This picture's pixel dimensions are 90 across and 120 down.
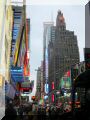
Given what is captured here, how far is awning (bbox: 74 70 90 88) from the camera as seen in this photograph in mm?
6782

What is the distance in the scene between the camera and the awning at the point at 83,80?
678cm

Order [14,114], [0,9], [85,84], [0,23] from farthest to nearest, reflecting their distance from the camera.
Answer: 1. [0,9]
2. [0,23]
3. [14,114]
4. [85,84]

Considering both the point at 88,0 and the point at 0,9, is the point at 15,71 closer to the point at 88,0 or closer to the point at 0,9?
the point at 0,9

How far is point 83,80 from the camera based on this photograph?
7098mm

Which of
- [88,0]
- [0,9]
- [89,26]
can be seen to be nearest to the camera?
[88,0]

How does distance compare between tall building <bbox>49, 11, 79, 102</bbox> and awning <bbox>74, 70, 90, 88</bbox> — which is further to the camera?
tall building <bbox>49, 11, 79, 102</bbox>

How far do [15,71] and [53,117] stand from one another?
79.9 feet

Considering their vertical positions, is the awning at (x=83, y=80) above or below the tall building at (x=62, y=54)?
below

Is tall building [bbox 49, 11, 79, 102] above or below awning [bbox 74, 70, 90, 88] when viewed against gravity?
above

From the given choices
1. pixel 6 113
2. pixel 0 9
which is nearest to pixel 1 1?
pixel 0 9

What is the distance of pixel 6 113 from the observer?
7.72 m

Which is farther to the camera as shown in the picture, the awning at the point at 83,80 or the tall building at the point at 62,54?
the tall building at the point at 62,54

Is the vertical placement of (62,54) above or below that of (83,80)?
above

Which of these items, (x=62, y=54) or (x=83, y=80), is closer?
(x=83, y=80)
